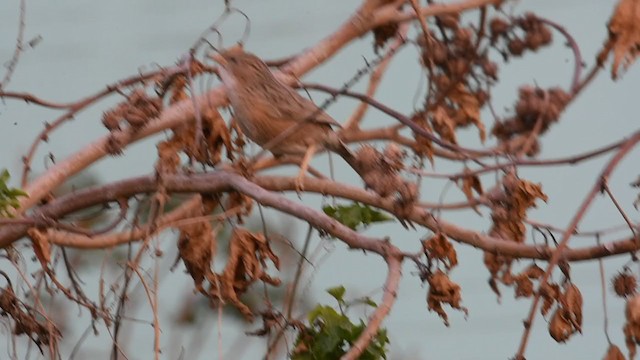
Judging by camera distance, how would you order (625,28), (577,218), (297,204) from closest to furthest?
1. (577,218)
2. (297,204)
3. (625,28)

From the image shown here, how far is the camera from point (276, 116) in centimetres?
255

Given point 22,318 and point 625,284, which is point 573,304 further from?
point 22,318

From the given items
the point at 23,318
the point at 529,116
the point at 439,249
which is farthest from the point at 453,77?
the point at 23,318

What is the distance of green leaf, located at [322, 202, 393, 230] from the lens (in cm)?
245

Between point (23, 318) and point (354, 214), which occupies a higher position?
point (354, 214)

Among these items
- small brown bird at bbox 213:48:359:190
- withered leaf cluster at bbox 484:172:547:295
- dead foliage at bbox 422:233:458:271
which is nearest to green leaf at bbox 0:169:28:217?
small brown bird at bbox 213:48:359:190

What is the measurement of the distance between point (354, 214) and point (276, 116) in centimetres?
26

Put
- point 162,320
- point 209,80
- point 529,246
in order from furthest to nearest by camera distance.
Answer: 1. point 162,320
2. point 209,80
3. point 529,246

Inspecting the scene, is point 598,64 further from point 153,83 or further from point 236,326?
point 236,326

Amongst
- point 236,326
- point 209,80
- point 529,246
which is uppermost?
point 236,326

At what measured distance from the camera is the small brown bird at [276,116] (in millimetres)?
2504

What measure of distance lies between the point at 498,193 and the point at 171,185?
2.06 feet

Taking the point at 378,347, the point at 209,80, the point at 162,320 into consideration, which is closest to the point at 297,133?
the point at 209,80

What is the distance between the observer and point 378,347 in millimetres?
2236
